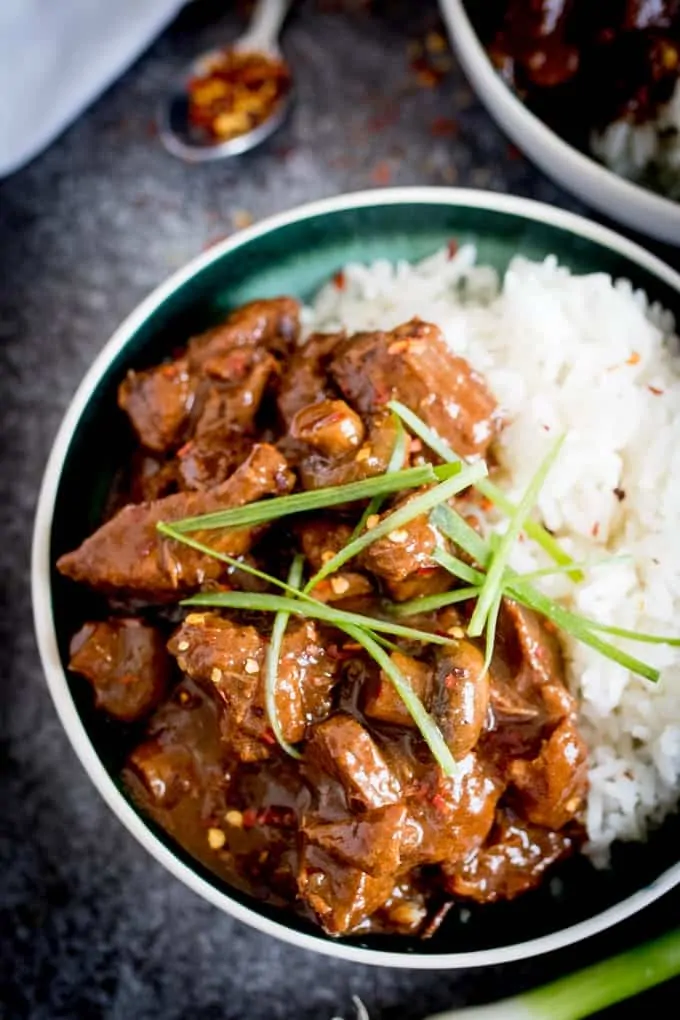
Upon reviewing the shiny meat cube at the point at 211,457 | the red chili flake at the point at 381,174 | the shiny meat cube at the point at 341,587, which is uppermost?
the shiny meat cube at the point at 211,457

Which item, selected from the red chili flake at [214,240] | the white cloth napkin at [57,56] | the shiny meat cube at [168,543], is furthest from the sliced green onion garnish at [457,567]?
the white cloth napkin at [57,56]

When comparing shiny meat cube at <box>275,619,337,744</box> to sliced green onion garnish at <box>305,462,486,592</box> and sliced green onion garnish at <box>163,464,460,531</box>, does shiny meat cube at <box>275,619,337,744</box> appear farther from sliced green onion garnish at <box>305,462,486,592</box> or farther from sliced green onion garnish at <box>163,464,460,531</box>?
sliced green onion garnish at <box>163,464,460,531</box>

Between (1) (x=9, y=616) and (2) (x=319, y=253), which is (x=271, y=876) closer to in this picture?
(1) (x=9, y=616)

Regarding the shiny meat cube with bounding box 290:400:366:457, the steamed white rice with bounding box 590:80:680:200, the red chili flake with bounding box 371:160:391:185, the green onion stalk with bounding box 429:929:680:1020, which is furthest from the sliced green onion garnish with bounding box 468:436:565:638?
the red chili flake with bounding box 371:160:391:185

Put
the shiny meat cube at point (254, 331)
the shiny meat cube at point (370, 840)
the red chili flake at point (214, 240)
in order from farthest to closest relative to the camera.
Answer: the red chili flake at point (214, 240) < the shiny meat cube at point (254, 331) < the shiny meat cube at point (370, 840)

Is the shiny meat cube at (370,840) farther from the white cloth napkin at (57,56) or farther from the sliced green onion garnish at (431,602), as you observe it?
the white cloth napkin at (57,56)
